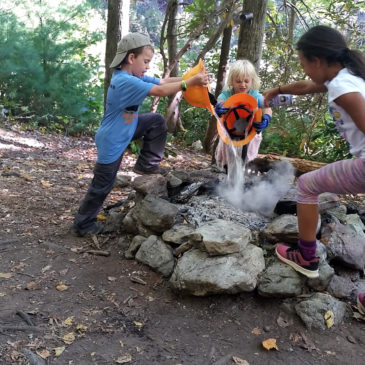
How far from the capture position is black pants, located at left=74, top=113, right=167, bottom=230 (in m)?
3.40

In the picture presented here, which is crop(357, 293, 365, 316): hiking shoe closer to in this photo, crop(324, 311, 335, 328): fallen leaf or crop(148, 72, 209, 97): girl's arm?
crop(324, 311, 335, 328): fallen leaf

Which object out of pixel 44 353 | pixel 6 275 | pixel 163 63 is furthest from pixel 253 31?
pixel 44 353

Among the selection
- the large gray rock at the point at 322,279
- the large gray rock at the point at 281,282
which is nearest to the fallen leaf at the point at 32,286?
the large gray rock at the point at 281,282

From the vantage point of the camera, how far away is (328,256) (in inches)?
119

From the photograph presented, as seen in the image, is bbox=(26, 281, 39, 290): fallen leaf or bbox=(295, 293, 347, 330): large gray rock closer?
bbox=(295, 293, 347, 330): large gray rock

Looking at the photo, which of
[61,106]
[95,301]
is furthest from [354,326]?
[61,106]

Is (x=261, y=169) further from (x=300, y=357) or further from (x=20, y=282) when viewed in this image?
(x=20, y=282)

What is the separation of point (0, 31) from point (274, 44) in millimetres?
5707

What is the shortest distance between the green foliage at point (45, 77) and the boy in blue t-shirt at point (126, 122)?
4.93 metres

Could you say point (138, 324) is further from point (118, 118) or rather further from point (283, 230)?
point (118, 118)

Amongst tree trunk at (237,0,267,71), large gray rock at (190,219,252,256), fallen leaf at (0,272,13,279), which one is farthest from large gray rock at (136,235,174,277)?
tree trunk at (237,0,267,71)

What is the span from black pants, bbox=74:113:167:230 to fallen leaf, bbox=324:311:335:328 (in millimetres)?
2007

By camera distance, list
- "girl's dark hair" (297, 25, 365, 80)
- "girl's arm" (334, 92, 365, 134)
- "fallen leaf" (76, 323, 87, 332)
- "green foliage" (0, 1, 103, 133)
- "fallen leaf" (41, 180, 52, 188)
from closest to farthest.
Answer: "girl's arm" (334, 92, 365, 134) < "girl's dark hair" (297, 25, 365, 80) < "fallen leaf" (76, 323, 87, 332) < "fallen leaf" (41, 180, 52, 188) < "green foliage" (0, 1, 103, 133)

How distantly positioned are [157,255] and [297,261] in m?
1.07
